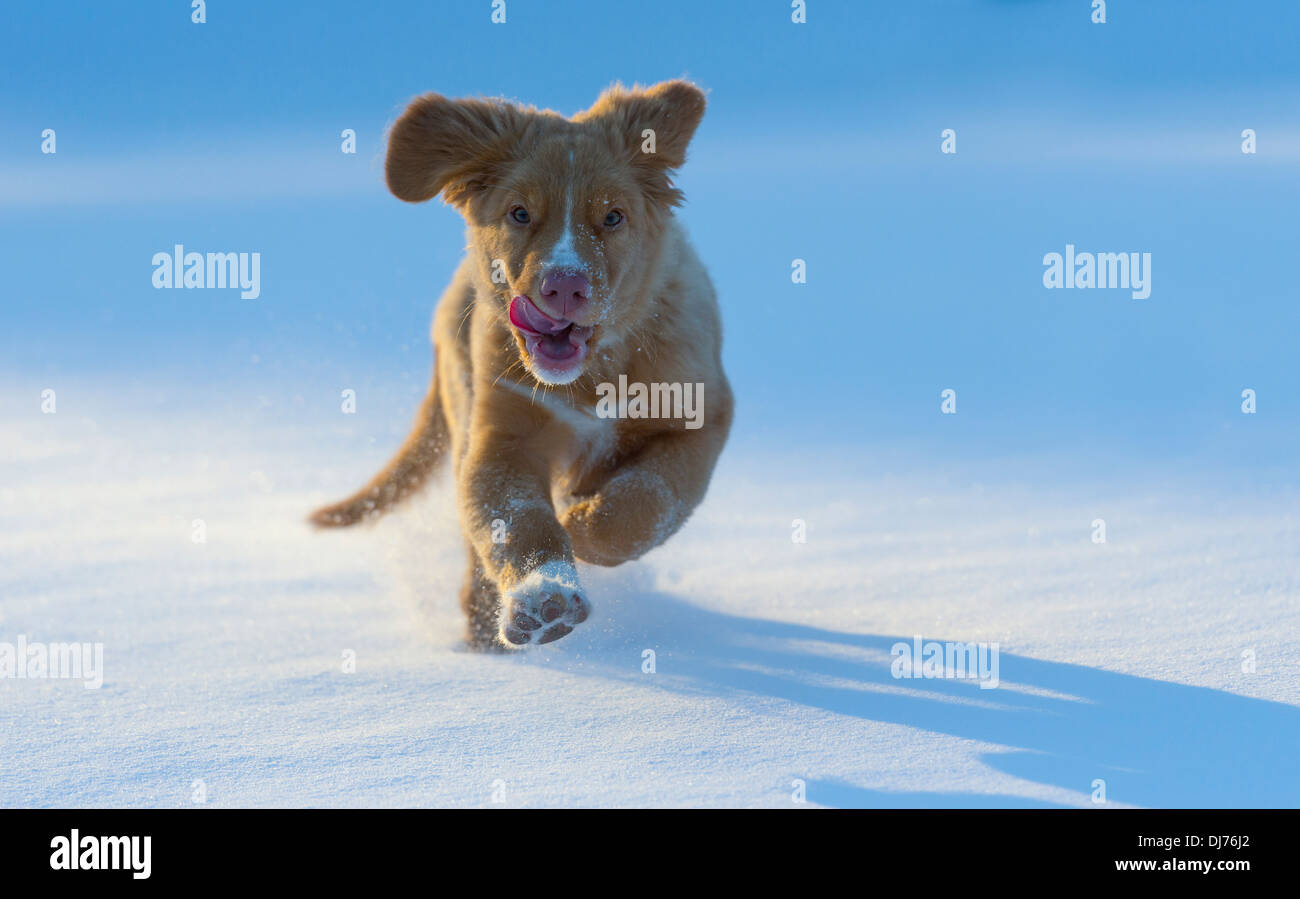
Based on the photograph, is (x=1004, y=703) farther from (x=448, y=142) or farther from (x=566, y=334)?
(x=448, y=142)

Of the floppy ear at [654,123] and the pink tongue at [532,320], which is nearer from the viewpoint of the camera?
the pink tongue at [532,320]

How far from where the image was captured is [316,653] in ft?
16.7

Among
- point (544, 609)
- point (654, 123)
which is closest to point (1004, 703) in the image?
point (544, 609)

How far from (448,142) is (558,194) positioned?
0.59m

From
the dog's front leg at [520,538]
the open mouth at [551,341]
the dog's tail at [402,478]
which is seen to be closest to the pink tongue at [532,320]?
the open mouth at [551,341]

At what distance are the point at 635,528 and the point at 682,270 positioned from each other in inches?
49.5

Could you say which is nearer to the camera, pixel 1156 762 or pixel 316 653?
pixel 1156 762

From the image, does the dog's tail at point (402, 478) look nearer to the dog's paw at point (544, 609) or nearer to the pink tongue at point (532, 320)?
the pink tongue at point (532, 320)

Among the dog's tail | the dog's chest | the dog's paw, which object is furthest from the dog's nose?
the dog's tail

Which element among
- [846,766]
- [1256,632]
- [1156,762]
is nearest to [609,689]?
[846,766]

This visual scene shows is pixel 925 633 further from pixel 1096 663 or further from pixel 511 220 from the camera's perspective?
pixel 511 220

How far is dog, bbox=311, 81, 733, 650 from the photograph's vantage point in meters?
4.37

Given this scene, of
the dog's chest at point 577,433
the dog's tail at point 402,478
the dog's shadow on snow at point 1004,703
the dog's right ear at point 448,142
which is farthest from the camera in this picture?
the dog's tail at point 402,478

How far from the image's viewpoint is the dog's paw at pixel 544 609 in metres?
4.00
